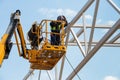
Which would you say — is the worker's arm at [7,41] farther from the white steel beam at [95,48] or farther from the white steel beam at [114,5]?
the white steel beam at [114,5]

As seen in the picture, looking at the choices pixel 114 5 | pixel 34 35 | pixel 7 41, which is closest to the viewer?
pixel 7 41

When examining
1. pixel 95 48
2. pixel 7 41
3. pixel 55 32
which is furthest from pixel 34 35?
pixel 95 48

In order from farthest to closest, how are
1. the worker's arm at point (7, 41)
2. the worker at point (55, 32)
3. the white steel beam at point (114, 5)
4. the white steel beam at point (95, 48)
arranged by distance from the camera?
the worker at point (55, 32) → the white steel beam at point (114, 5) → the white steel beam at point (95, 48) → the worker's arm at point (7, 41)

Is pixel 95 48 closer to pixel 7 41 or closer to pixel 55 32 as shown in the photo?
pixel 55 32

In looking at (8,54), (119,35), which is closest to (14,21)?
(8,54)

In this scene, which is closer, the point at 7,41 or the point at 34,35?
the point at 7,41

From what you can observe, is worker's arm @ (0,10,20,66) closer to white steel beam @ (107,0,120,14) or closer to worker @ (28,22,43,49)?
worker @ (28,22,43,49)

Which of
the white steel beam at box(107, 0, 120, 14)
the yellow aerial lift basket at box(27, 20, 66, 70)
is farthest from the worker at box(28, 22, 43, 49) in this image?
the white steel beam at box(107, 0, 120, 14)

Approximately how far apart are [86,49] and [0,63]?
17.5 ft

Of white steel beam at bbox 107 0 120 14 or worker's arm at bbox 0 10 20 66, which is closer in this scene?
worker's arm at bbox 0 10 20 66

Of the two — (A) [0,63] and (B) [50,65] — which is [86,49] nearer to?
(B) [50,65]

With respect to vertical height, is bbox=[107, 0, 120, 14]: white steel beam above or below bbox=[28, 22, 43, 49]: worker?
above

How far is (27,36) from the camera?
Answer: 18.9 metres

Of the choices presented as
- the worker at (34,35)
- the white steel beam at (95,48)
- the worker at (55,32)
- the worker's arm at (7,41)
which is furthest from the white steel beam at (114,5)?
the worker's arm at (7,41)
